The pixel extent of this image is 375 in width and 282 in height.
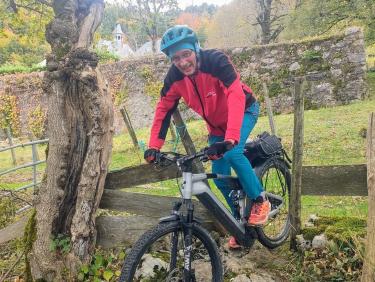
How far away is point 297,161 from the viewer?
3.71 meters

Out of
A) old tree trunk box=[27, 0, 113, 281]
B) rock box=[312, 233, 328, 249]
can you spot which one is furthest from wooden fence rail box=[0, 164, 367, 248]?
rock box=[312, 233, 328, 249]

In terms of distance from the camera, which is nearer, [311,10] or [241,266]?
[241,266]

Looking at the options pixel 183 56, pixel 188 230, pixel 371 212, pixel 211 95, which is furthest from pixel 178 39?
pixel 371 212

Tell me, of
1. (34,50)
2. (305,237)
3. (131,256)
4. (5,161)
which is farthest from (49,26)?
(34,50)

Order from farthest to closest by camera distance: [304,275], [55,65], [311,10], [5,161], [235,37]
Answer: [235,37], [311,10], [5,161], [55,65], [304,275]

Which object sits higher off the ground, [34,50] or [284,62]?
[34,50]

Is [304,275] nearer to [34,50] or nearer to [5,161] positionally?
[5,161]

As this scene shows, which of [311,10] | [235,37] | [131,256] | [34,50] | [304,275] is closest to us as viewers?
[131,256]

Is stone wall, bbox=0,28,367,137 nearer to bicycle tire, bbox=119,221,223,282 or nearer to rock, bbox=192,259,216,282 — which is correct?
rock, bbox=192,259,216,282

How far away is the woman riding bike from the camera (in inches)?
127

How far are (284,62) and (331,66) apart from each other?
1.89m

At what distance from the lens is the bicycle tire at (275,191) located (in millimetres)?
4008

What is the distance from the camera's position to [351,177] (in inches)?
141

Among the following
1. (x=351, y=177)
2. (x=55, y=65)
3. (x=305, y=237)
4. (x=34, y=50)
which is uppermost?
(x=34, y=50)
